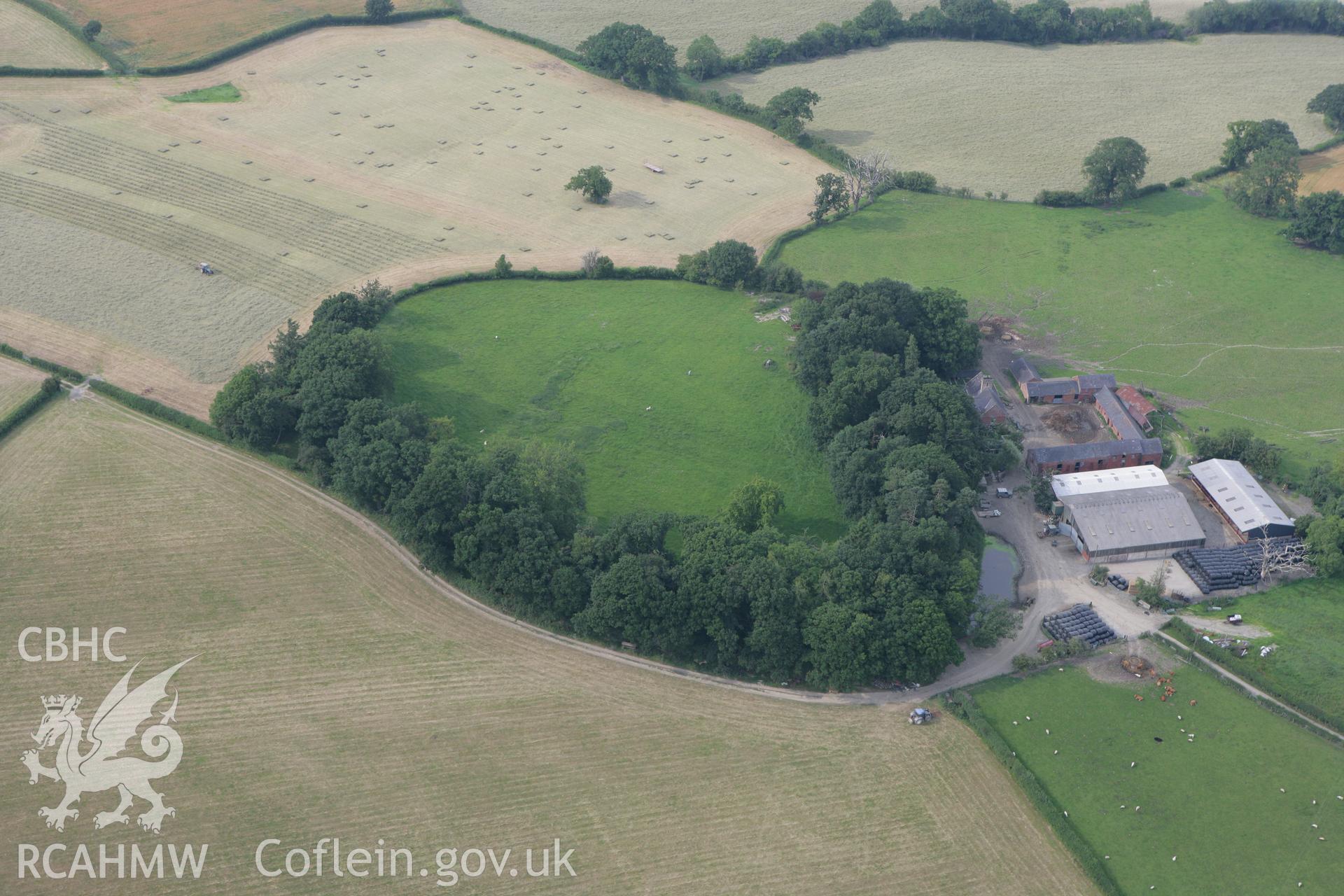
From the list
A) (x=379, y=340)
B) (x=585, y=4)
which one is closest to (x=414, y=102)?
(x=585, y=4)

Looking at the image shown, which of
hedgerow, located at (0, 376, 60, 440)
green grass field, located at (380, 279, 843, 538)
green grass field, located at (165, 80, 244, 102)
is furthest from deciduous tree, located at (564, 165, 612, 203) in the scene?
hedgerow, located at (0, 376, 60, 440)

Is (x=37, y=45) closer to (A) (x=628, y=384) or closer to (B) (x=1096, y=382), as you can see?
(A) (x=628, y=384)

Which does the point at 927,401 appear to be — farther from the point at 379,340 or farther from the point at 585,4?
the point at 585,4

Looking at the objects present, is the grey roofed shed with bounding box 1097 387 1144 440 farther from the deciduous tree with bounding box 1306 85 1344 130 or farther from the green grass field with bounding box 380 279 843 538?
the deciduous tree with bounding box 1306 85 1344 130

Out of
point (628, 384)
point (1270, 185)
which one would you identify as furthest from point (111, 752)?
point (1270, 185)

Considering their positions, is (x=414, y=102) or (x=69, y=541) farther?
(x=414, y=102)

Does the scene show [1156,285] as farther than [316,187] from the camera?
No
